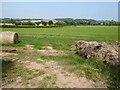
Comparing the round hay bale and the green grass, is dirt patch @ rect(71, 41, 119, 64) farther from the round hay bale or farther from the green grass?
the round hay bale

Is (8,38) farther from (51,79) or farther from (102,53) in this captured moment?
(51,79)

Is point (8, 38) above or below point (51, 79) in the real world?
Result: above

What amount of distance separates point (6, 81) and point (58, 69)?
245 cm

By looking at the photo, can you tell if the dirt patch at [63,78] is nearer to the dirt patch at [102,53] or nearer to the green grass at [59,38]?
the dirt patch at [102,53]

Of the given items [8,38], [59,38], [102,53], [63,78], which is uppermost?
[8,38]

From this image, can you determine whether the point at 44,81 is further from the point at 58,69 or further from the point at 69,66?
the point at 69,66

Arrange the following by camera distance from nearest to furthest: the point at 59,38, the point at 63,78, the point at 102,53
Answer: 1. the point at 63,78
2. the point at 102,53
3. the point at 59,38

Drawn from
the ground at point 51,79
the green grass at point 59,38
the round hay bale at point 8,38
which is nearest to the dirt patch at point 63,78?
the ground at point 51,79

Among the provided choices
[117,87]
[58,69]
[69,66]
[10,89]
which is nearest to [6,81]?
[10,89]

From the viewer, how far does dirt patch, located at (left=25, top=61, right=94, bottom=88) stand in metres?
10.3

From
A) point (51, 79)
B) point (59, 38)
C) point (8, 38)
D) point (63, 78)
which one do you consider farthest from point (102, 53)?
point (59, 38)

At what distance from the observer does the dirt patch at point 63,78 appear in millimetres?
10344

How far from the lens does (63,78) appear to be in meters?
11.0

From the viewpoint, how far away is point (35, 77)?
11195 millimetres
